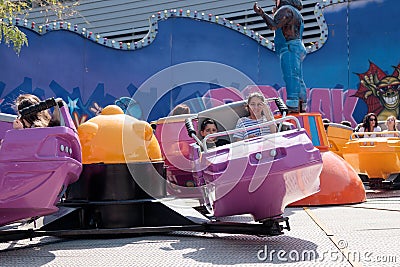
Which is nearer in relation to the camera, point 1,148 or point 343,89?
point 1,148

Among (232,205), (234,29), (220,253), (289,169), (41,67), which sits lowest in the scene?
(220,253)

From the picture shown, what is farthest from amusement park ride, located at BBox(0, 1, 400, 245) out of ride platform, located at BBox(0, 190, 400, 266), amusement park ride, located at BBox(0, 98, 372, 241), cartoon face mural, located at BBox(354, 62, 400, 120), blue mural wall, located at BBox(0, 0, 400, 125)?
cartoon face mural, located at BBox(354, 62, 400, 120)

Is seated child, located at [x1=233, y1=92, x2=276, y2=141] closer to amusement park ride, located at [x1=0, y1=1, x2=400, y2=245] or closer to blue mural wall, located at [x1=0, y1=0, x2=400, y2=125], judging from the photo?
amusement park ride, located at [x1=0, y1=1, x2=400, y2=245]

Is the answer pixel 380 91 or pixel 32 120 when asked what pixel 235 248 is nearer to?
pixel 32 120

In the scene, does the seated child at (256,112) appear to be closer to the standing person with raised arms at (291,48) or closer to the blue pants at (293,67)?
the standing person with raised arms at (291,48)

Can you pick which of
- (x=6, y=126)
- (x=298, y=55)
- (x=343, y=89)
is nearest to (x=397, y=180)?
(x=298, y=55)

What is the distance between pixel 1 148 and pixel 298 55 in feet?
19.4

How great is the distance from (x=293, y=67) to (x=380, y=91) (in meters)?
6.20

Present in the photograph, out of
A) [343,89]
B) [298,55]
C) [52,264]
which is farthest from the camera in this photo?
[343,89]

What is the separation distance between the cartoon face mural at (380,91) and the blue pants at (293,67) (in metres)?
5.81

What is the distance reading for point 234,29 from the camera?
1401 cm

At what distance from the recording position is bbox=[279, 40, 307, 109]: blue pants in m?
8.38

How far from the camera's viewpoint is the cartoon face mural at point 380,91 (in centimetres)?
1373

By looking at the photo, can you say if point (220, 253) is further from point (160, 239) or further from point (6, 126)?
point (6, 126)
